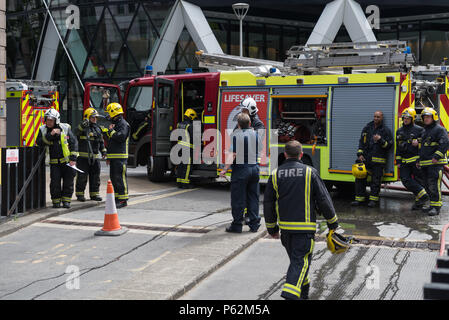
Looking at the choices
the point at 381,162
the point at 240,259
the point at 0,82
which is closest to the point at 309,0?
the point at 381,162

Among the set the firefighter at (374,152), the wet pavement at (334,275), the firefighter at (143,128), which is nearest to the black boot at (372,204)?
the firefighter at (374,152)

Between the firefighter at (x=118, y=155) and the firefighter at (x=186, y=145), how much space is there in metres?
2.55

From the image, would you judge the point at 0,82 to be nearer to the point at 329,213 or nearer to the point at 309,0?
the point at 329,213

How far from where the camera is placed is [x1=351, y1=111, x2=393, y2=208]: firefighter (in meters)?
9.80

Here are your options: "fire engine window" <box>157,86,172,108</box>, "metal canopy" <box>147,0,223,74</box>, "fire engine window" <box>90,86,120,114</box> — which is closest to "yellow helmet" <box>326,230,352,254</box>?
"fire engine window" <box>157,86,172,108</box>

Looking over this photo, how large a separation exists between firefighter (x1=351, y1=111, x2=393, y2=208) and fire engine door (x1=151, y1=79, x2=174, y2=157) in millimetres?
4636

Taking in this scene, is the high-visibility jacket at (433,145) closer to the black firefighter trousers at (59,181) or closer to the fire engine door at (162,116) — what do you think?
the fire engine door at (162,116)

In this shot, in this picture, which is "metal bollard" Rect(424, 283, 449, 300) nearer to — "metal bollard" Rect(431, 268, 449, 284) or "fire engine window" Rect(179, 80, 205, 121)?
"metal bollard" Rect(431, 268, 449, 284)

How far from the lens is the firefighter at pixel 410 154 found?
31.2 feet

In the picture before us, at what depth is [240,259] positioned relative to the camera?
254 inches

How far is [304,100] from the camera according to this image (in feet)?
37.3

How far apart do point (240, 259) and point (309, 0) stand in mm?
19594

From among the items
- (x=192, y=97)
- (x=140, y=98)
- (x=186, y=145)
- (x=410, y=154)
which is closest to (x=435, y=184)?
(x=410, y=154)

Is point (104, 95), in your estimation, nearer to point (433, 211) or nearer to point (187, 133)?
point (187, 133)
